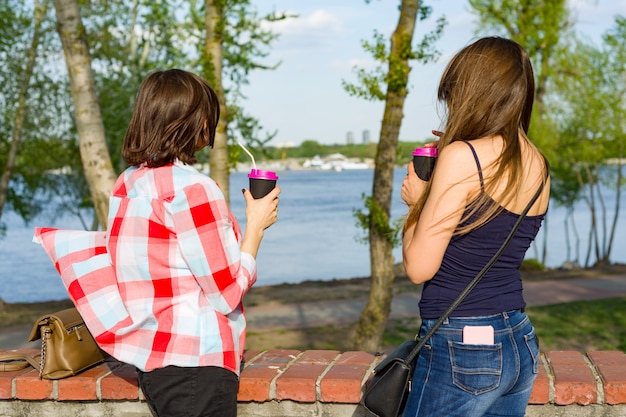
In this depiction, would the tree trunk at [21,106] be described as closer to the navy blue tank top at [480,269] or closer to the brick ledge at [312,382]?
the brick ledge at [312,382]

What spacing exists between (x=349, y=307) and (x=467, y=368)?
10.7 meters

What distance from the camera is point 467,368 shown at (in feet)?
6.67

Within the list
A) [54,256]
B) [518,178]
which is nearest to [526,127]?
[518,178]

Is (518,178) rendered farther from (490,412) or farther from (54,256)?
(54,256)

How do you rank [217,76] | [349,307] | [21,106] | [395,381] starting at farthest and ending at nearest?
[21,106], [349,307], [217,76], [395,381]

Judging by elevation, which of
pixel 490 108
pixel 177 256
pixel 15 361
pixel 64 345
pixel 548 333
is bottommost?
pixel 548 333

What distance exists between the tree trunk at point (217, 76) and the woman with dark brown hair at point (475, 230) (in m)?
5.10

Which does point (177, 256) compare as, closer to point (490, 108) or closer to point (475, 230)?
point (475, 230)

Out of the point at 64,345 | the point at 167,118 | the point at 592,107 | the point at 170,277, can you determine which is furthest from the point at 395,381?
the point at 592,107

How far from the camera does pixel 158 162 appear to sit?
226 cm

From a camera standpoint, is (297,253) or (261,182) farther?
(297,253)

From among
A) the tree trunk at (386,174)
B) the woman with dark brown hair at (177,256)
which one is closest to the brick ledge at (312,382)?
the woman with dark brown hair at (177,256)

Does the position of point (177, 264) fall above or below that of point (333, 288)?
above

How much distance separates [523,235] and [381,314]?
5.88m
